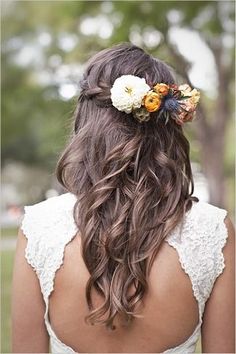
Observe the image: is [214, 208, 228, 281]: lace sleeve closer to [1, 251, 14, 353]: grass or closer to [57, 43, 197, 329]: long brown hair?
[57, 43, 197, 329]: long brown hair

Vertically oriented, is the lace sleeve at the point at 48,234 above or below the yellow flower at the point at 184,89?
below

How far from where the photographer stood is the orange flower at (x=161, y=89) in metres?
1.89

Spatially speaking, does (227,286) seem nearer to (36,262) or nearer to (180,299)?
(180,299)

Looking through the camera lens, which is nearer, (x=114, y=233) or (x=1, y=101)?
(x=114, y=233)

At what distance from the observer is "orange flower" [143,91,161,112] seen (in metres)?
1.87

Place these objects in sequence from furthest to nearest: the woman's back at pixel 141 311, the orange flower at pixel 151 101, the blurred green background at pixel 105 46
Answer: the blurred green background at pixel 105 46, the orange flower at pixel 151 101, the woman's back at pixel 141 311

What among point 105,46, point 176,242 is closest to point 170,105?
point 176,242

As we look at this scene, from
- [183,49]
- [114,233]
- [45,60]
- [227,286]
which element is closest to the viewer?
[114,233]

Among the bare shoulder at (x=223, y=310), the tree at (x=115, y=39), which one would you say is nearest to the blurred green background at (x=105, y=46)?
the tree at (x=115, y=39)

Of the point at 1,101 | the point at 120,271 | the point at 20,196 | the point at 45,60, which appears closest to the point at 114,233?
the point at 120,271

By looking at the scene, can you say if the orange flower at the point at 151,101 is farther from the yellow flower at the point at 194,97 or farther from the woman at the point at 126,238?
the yellow flower at the point at 194,97

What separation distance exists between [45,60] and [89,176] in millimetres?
15790

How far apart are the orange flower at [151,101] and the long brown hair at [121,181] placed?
0.14 ft

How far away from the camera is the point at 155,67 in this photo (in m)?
1.92
